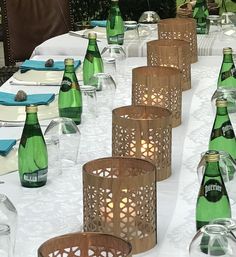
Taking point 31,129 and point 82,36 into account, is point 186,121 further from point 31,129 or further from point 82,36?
point 82,36

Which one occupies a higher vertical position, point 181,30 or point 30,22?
point 181,30

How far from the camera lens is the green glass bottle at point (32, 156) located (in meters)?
2.02

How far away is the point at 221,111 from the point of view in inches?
83.8

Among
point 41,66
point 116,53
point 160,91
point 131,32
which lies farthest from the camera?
point 131,32

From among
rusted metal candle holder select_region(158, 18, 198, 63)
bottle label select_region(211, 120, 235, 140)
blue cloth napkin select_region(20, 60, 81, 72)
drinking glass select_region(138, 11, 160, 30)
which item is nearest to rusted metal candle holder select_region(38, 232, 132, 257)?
bottle label select_region(211, 120, 235, 140)

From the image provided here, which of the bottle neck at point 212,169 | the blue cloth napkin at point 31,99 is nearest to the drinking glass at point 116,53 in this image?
the blue cloth napkin at point 31,99

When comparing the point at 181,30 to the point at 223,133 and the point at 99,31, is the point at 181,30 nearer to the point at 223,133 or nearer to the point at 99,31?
the point at 99,31

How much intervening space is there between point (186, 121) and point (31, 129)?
693mm

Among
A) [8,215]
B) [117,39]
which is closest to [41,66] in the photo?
[117,39]

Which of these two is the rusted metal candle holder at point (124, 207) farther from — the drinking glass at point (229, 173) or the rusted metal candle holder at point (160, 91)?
the rusted metal candle holder at point (160, 91)

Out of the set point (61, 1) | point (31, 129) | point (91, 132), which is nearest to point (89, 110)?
point (91, 132)

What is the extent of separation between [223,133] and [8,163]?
0.53 m

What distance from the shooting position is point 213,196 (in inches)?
67.4

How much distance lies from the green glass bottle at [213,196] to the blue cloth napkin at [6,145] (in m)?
0.67
